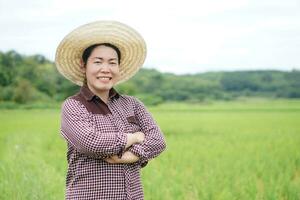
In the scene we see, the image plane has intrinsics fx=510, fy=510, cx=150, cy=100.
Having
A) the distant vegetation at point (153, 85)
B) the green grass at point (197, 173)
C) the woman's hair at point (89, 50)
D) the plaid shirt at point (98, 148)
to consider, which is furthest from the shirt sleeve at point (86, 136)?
the distant vegetation at point (153, 85)

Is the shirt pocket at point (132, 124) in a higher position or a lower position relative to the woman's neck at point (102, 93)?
lower

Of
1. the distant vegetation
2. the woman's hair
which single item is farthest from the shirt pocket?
the distant vegetation

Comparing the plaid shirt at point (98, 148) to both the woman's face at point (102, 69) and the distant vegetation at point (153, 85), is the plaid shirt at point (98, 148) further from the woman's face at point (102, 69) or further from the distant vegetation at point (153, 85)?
the distant vegetation at point (153, 85)

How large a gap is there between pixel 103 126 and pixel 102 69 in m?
0.24

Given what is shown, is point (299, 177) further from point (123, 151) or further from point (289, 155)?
point (123, 151)

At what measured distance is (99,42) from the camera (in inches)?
89.3

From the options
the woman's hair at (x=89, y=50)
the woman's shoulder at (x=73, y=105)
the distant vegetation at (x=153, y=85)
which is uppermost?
the woman's hair at (x=89, y=50)

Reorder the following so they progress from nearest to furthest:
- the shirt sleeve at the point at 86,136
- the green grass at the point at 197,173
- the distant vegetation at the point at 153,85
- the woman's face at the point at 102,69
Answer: the shirt sleeve at the point at 86,136 → the woman's face at the point at 102,69 → the green grass at the point at 197,173 → the distant vegetation at the point at 153,85

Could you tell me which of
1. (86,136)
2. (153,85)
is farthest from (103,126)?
(153,85)

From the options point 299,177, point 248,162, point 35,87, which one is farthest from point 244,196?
point 35,87

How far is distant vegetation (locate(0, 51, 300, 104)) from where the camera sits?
37344 mm

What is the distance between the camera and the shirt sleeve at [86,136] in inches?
81.0

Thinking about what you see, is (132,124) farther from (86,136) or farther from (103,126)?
(86,136)

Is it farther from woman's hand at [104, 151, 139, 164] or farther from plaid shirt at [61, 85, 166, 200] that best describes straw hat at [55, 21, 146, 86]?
woman's hand at [104, 151, 139, 164]
